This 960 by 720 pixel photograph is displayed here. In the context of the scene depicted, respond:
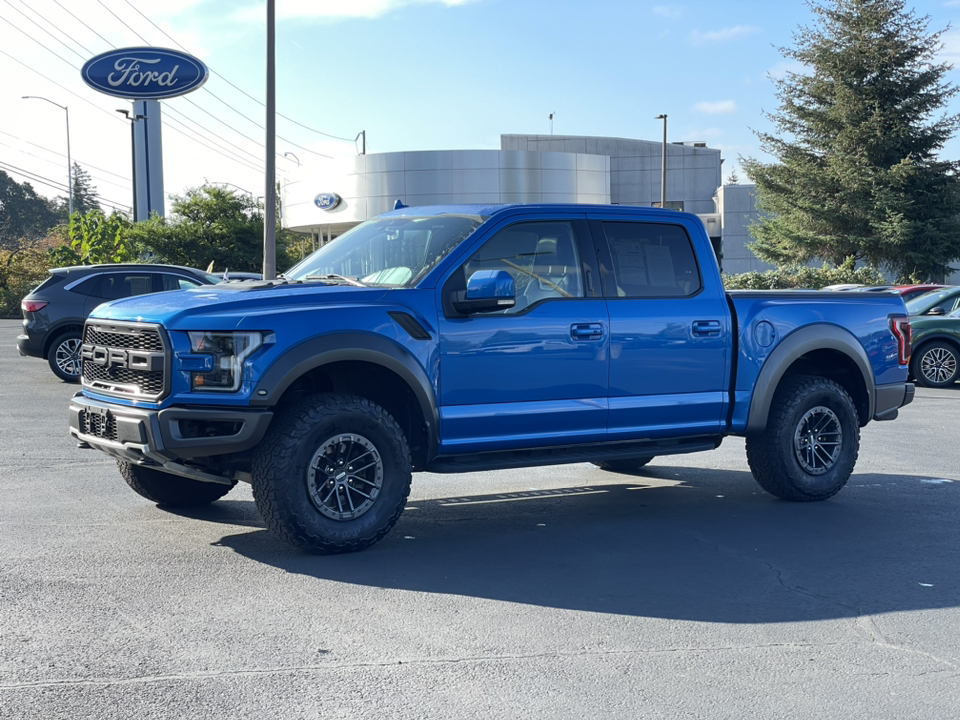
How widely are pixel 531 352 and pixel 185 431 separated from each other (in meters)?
2.13

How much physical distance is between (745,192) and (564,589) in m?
54.5

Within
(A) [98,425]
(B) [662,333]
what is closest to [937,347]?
(B) [662,333]

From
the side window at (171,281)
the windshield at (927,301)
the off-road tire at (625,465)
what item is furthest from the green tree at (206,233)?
the off-road tire at (625,465)

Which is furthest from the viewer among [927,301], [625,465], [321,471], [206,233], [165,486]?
[206,233]

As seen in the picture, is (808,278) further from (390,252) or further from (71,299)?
(390,252)

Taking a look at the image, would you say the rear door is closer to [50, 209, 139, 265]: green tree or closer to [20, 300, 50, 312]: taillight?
[20, 300, 50, 312]: taillight

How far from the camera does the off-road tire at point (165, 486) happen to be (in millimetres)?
7168

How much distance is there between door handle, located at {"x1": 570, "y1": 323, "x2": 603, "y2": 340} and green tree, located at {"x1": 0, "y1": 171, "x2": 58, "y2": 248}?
98.9 metres

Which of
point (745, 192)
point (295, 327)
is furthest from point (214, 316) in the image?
point (745, 192)

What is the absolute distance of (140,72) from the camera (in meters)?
45.7

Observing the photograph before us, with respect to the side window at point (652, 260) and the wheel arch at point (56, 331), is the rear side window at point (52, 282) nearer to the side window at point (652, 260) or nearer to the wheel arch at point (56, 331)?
the wheel arch at point (56, 331)

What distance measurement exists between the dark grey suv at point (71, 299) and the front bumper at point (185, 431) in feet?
32.3

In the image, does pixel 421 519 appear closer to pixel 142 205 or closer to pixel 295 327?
pixel 295 327

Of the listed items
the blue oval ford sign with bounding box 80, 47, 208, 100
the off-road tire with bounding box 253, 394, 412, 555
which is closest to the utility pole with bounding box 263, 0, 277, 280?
the off-road tire with bounding box 253, 394, 412, 555
